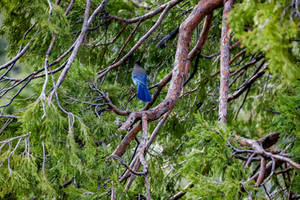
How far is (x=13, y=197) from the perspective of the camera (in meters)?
2.96

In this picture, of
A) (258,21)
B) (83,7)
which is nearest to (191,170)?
(258,21)

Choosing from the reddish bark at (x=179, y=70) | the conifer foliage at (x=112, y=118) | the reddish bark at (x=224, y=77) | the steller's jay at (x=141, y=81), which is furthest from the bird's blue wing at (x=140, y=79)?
the reddish bark at (x=224, y=77)

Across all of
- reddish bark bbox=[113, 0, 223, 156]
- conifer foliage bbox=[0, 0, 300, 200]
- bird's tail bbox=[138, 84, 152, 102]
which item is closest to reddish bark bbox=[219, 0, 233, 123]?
conifer foliage bbox=[0, 0, 300, 200]

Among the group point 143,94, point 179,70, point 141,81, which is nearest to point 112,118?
point 179,70

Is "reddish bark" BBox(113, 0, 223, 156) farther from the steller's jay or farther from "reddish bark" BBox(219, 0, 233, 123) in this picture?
the steller's jay

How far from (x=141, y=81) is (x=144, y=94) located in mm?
209

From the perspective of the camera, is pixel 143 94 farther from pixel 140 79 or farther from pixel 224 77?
pixel 224 77

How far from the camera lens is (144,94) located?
3.73 metres

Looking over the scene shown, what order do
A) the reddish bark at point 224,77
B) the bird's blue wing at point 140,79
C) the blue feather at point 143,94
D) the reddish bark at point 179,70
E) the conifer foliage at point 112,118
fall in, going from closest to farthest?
the conifer foliage at point 112,118 → the reddish bark at point 224,77 → the reddish bark at point 179,70 → the blue feather at point 143,94 → the bird's blue wing at point 140,79

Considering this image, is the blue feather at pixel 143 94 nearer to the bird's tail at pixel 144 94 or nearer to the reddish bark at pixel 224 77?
the bird's tail at pixel 144 94

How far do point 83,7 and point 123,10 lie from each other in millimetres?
343

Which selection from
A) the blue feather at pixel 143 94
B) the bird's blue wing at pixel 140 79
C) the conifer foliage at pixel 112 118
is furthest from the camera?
the bird's blue wing at pixel 140 79

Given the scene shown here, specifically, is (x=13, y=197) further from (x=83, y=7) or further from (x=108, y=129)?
(x=83, y=7)

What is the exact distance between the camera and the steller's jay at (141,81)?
12.2 ft
